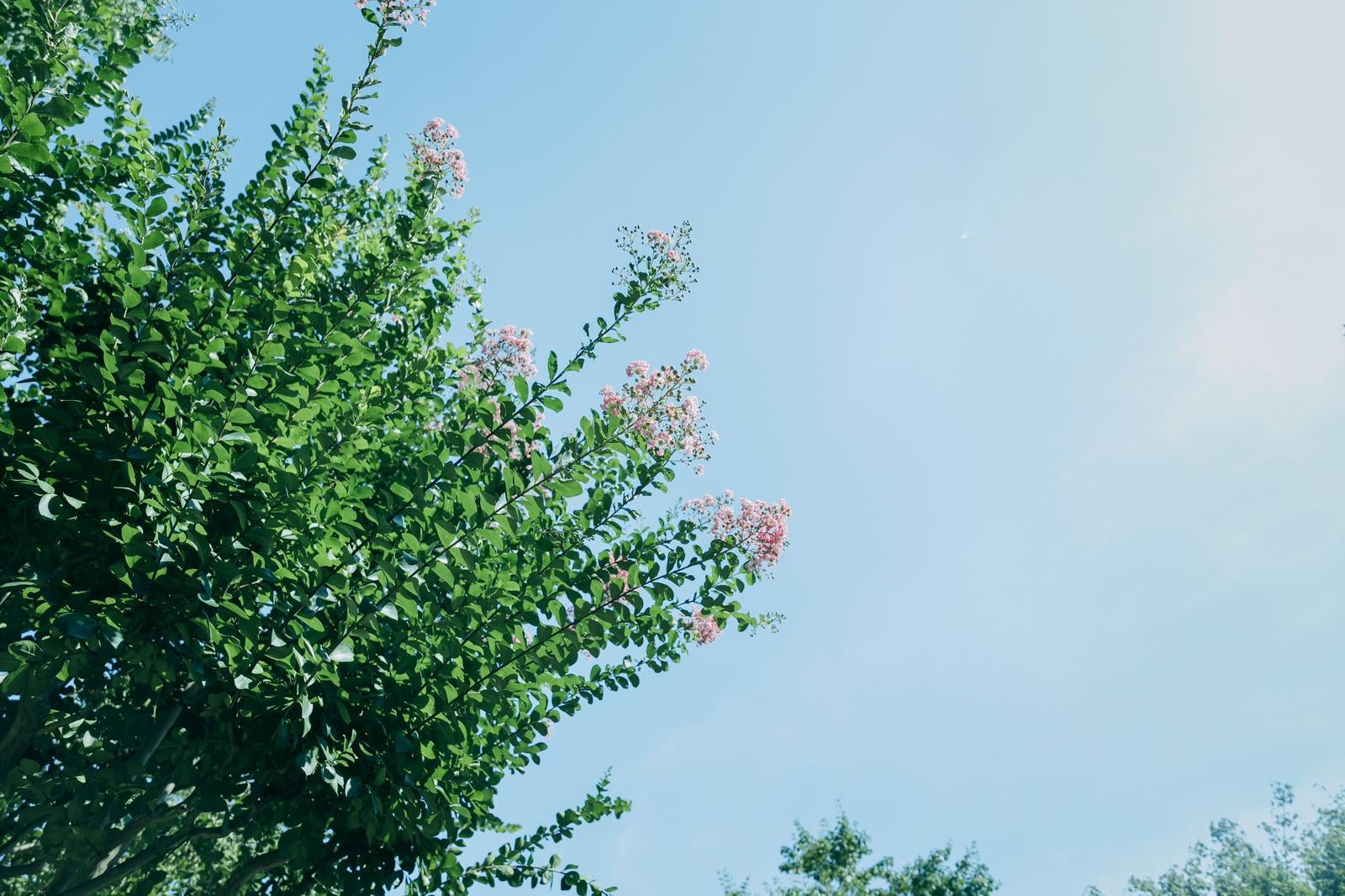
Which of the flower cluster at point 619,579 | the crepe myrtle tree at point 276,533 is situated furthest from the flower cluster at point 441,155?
the flower cluster at point 619,579

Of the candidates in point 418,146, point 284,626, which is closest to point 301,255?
point 418,146

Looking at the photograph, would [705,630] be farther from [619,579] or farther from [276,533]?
[276,533]

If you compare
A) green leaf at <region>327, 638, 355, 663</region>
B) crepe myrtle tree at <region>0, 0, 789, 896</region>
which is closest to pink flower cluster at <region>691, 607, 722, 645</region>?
crepe myrtle tree at <region>0, 0, 789, 896</region>

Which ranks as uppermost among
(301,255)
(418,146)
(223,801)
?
(418,146)

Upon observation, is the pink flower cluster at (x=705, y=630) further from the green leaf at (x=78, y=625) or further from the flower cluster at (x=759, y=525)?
the green leaf at (x=78, y=625)

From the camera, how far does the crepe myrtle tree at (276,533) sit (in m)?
4.93

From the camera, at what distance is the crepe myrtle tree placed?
493 cm

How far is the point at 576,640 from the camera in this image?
5.88 metres

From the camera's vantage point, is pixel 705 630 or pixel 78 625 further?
pixel 705 630

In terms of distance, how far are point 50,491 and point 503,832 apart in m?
4.23

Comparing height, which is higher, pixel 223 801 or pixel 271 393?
pixel 271 393

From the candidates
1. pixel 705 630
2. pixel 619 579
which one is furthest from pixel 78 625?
pixel 705 630

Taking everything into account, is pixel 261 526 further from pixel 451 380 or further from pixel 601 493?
pixel 451 380

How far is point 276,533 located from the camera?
198 inches
